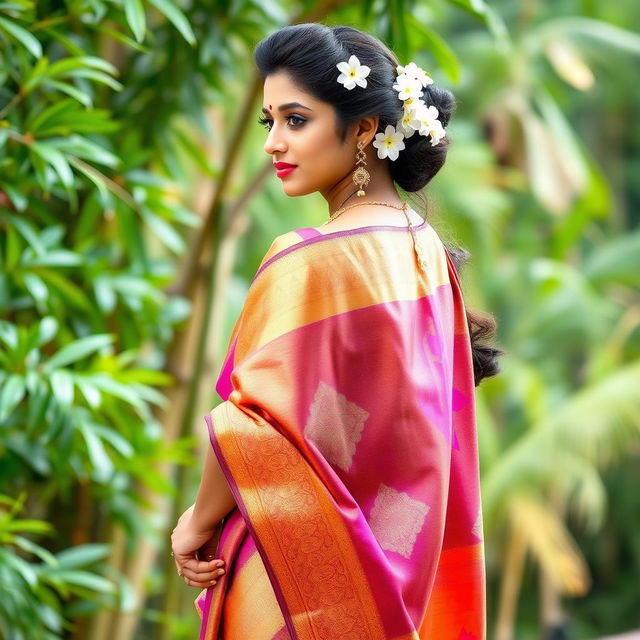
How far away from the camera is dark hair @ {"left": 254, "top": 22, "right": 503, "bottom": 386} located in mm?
1560

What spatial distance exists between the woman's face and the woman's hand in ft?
1.72

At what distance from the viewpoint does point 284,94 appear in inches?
62.2

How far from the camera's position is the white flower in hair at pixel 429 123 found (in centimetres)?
159

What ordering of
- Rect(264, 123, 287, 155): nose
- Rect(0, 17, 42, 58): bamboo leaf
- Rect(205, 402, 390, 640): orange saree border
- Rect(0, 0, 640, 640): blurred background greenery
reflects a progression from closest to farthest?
Rect(205, 402, 390, 640): orange saree border
Rect(264, 123, 287, 155): nose
Rect(0, 17, 42, 58): bamboo leaf
Rect(0, 0, 640, 640): blurred background greenery

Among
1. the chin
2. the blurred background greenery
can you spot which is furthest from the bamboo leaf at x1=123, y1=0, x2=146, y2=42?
the chin

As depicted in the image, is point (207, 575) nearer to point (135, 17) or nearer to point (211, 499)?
point (211, 499)

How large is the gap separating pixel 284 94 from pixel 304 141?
0.26 feet

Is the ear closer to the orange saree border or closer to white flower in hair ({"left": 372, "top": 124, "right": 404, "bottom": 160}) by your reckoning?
white flower in hair ({"left": 372, "top": 124, "right": 404, "bottom": 160})

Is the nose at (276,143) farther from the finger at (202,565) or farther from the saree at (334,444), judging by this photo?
the finger at (202,565)

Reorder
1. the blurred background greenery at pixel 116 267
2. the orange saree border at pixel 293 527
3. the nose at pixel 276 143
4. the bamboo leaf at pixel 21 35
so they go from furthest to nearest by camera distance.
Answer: the blurred background greenery at pixel 116 267 → the bamboo leaf at pixel 21 35 → the nose at pixel 276 143 → the orange saree border at pixel 293 527

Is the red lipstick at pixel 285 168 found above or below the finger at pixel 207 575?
above

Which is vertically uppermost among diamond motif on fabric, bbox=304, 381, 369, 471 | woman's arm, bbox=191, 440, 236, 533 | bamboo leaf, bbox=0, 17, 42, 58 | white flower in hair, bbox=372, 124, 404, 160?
white flower in hair, bbox=372, 124, 404, 160

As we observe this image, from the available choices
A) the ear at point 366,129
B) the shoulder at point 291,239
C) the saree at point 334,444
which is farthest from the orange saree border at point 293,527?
the ear at point 366,129

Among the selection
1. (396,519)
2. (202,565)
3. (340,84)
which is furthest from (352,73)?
(202,565)
